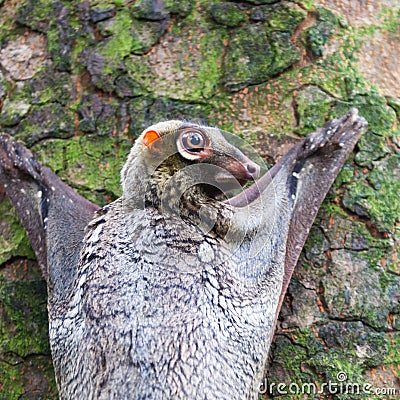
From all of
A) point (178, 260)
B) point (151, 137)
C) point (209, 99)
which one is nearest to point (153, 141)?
point (151, 137)

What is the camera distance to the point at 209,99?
4402 millimetres

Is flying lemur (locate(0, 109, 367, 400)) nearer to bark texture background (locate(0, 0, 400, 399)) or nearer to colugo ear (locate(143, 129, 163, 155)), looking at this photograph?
colugo ear (locate(143, 129, 163, 155))

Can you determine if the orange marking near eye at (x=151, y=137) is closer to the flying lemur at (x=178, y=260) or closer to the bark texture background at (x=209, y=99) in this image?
the flying lemur at (x=178, y=260)

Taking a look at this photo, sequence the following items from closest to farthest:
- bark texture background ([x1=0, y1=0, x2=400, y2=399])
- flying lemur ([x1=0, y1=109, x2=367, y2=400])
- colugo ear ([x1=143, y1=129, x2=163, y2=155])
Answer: flying lemur ([x1=0, y1=109, x2=367, y2=400])
colugo ear ([x1=143, y1=129, x2=163, y2=155])
bark texture background ([x1=0, y1=0, x2=400, y2=399])

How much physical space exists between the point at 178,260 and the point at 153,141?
2.31 feet

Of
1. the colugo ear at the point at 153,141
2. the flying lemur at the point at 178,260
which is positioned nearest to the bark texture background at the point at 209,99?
the flying lemur at the point at 178,260

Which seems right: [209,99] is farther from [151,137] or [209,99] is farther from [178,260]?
[178,260]

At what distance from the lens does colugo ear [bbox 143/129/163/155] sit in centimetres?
369

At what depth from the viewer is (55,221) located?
4.24 metres

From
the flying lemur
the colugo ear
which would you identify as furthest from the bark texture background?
the colugo ear

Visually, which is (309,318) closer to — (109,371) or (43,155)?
(109,371)

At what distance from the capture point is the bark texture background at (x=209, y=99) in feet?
13.5

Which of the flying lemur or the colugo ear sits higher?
the colugo ear

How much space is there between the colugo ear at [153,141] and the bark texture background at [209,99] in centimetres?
67
